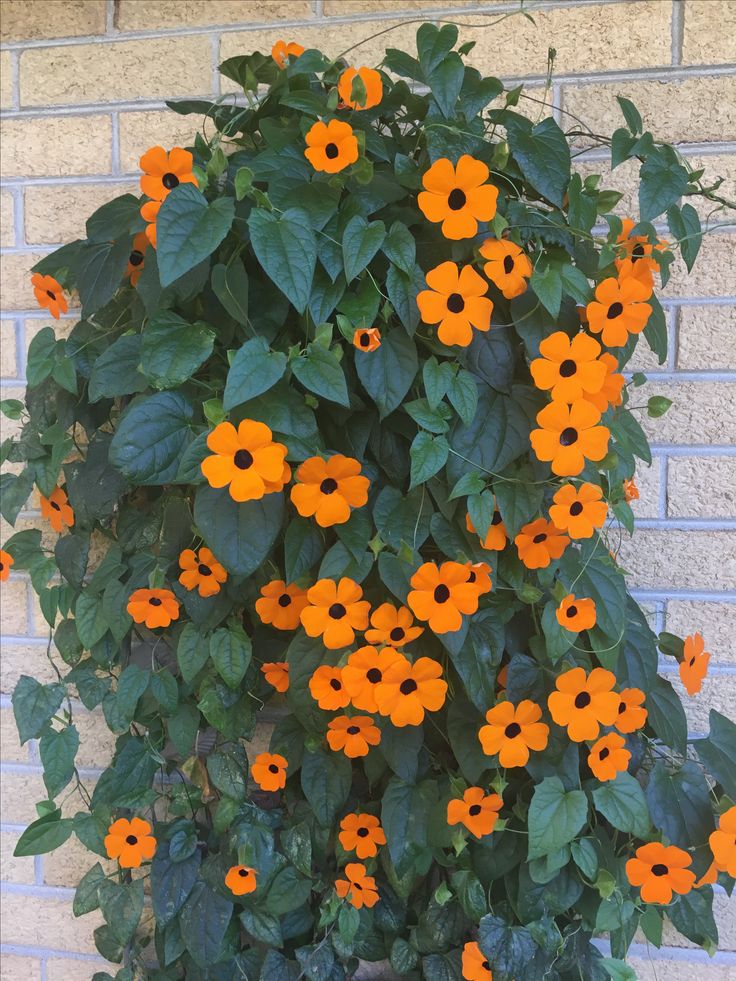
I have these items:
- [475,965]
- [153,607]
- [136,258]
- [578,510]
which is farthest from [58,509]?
[475,965]

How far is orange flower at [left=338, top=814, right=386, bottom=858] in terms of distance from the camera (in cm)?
92

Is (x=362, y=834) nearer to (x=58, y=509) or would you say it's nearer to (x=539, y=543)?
(x=539, y=543)

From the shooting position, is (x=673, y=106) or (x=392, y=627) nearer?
(x=392, y=627)

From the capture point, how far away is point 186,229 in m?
0.68

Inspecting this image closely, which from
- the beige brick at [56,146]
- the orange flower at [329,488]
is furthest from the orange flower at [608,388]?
the beige brick at [56,146]

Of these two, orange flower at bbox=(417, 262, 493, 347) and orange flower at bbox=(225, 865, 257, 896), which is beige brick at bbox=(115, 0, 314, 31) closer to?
orange flower at bbox=(417, 262, 493, 347)

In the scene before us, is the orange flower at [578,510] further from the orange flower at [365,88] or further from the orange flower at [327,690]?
the orange flower at [365,88]

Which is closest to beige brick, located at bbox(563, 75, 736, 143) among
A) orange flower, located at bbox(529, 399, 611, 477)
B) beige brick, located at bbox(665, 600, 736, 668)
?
orange flower, located at bbox(529, 399, 611, 477)

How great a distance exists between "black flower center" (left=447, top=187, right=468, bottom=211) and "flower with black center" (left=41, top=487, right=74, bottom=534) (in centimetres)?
62

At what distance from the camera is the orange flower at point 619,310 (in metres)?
0.74

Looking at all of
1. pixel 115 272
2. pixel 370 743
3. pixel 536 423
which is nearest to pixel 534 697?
pixel 370 743

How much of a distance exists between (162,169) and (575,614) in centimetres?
65

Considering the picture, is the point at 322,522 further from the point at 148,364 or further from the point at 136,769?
the point at 136,769

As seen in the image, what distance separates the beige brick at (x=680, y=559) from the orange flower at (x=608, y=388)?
33 cm
